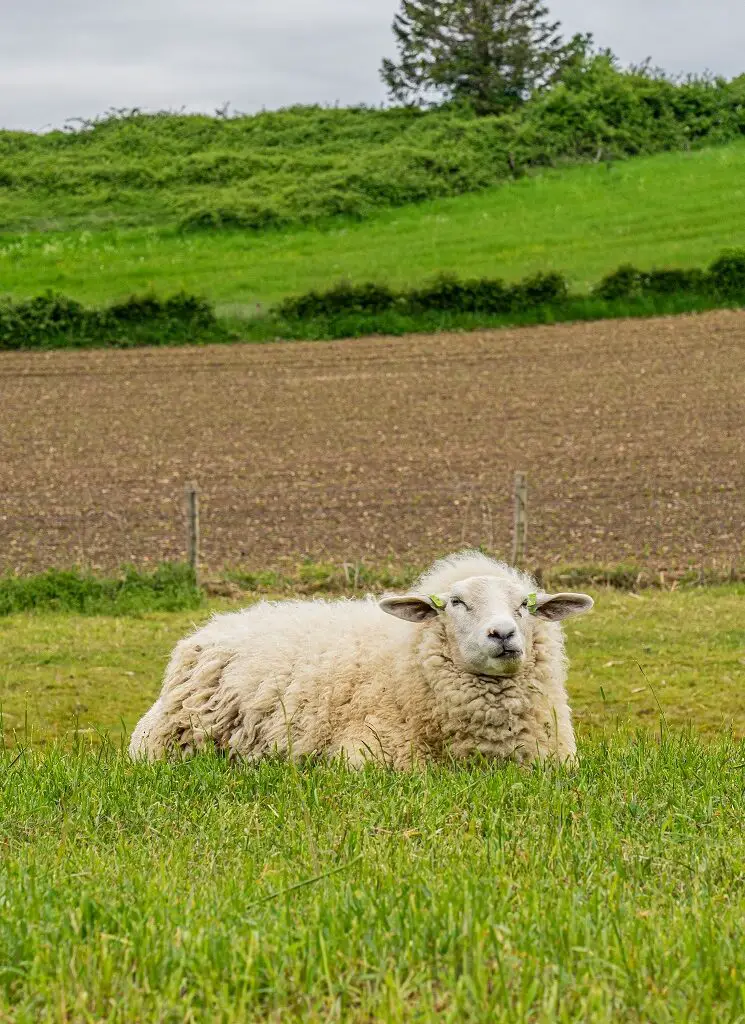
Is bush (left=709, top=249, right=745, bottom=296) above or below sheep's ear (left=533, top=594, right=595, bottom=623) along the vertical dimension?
above

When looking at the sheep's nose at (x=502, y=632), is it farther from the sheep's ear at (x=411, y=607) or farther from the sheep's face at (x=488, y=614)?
the sheep's ear at (x=411, y=607)

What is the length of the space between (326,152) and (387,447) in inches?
1224

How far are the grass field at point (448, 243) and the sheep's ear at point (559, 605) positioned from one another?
32.8 metres

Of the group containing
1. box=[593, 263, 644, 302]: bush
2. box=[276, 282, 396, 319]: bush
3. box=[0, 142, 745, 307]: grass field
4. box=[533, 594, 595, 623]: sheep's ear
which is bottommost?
box=[533, 594, 595, 623]: sheep's ear

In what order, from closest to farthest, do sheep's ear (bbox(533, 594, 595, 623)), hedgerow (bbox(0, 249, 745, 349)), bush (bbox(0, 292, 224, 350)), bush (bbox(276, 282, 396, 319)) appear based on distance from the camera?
1. sheep's ear (bbox(533, 594, 595, 623))
2. bush (bbox(0, 292, 224, 350))
3. hedgerow (bbox(0, 249, 745, 349))
4. bush (bbox(276, 282, 396, 319))

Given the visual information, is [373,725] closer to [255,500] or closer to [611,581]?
[611,581]

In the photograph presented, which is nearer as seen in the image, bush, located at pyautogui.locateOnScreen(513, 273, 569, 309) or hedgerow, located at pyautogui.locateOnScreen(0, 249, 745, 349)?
hedgerow, located at pyautogui.locateOnScreen(0, 249, 745, 349)

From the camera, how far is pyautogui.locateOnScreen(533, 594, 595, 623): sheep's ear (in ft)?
27.1

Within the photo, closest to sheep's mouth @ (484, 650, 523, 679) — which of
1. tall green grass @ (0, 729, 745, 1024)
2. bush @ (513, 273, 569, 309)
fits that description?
tall green grass @ (0, 729, 745, 1024)

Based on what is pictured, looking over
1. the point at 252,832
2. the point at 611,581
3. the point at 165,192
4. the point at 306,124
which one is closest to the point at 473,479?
the point at 611,581

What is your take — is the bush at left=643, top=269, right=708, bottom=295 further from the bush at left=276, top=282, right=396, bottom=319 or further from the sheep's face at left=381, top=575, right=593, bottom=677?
the sheep's face at left=381, top=575, right=593, bottom=677

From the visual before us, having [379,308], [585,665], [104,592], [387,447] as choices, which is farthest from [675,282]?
[585,665]

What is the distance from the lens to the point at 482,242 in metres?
45.4

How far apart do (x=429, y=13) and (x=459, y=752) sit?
59.1 m
